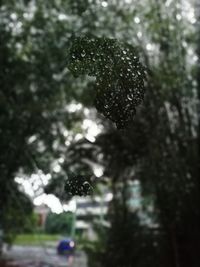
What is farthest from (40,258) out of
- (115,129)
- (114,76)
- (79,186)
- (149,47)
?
(114,76)

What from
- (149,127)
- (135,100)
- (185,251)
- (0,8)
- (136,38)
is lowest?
(185,251)

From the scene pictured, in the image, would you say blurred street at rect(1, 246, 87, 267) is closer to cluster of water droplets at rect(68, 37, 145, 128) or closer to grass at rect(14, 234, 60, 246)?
grass at rect(14, 234, 60, 246)

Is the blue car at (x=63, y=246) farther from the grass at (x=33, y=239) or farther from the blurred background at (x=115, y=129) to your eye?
the blurred background at (x=115, y=129)

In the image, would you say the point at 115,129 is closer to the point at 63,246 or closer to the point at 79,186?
the point at 79,186

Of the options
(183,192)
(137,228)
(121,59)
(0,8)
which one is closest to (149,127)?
(183,192)

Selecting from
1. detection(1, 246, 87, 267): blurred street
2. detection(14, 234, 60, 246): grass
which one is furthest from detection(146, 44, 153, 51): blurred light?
detection(14, 234, 60, 246): grass

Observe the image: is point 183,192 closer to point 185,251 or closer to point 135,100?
point 185,251

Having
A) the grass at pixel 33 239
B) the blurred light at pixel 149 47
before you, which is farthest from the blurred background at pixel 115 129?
the grass at pixel 33 239

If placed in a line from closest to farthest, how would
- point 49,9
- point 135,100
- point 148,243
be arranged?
1. point 135,100
2. point 49,9
3. point 148,243
